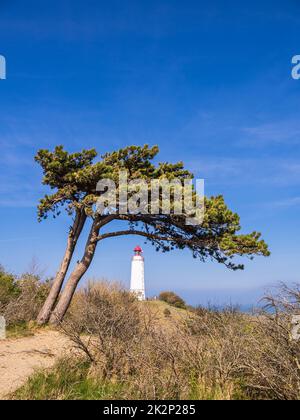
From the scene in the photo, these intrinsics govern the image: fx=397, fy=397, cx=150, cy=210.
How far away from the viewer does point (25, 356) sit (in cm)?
1038

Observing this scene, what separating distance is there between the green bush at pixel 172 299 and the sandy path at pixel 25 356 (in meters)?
16.8

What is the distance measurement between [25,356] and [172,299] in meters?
21.5

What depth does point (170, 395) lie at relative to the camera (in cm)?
620

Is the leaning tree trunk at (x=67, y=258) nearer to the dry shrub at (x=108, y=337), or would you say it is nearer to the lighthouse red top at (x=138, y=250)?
the dry shrub at (x=108, y=337)

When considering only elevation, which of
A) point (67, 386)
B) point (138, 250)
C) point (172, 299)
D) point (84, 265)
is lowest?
point (172, 299)

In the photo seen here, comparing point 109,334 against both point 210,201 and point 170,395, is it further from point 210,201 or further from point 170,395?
point 210,201

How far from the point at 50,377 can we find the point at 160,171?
9.66 meters

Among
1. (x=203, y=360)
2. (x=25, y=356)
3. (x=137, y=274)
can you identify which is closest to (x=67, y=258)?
(x=25, y=356)

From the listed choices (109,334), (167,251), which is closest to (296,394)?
(109,334)

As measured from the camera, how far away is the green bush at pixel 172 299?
99.3 ft

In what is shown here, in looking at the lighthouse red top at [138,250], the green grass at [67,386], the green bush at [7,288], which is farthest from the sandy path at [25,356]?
the lighthouse red top at [138,250]

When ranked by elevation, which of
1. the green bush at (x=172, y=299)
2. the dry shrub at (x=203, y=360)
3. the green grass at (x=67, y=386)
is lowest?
the green bush at (x=172, y=299)

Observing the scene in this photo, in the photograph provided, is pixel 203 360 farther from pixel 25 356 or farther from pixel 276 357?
pixel 25 356

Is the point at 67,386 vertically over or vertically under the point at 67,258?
under
